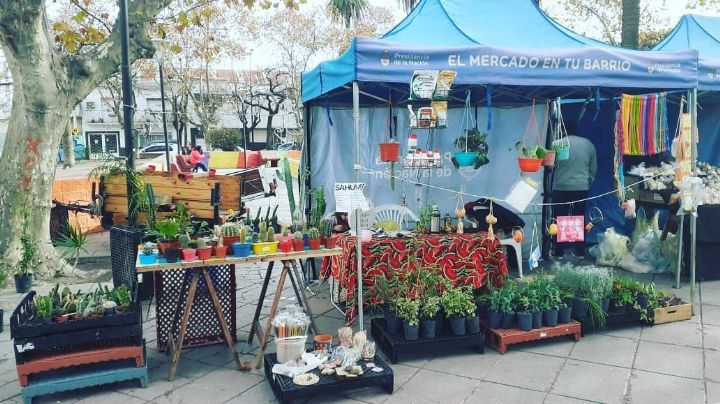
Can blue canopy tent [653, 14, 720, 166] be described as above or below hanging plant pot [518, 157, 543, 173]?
above

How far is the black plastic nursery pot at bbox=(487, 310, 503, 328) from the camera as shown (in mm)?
4316

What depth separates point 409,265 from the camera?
15.3 ft

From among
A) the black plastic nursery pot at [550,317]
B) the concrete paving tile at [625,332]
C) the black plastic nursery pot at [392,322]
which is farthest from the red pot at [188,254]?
the concrete paving tile at [625,332]

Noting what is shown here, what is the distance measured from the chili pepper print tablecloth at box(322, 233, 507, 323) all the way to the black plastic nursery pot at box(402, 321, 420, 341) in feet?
1.98

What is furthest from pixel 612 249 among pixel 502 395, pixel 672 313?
pixel 502 395

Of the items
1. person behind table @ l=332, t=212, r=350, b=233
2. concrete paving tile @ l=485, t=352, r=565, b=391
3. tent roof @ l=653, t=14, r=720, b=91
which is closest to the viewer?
concrete paving tile @ l=485, t=352, r=565, b=391

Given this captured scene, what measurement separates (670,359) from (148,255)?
382cm

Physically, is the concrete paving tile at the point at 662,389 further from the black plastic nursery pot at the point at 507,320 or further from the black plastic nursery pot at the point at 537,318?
the black plastic nursery pot at the point at 507,320

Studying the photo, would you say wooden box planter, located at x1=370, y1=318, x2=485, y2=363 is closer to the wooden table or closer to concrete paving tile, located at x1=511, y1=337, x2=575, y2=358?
concrete paving tile, located at x1=511, y1=337, x2=575, y2=358

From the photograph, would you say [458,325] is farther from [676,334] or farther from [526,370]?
[676,334]

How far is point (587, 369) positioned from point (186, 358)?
9.64 feet

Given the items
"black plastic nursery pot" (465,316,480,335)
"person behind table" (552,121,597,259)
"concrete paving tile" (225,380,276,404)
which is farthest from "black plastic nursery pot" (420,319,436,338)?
"person behind table" (552,121,597,259)

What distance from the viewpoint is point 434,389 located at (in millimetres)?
3621

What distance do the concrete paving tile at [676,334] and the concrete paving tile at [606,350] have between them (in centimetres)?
A: 23
